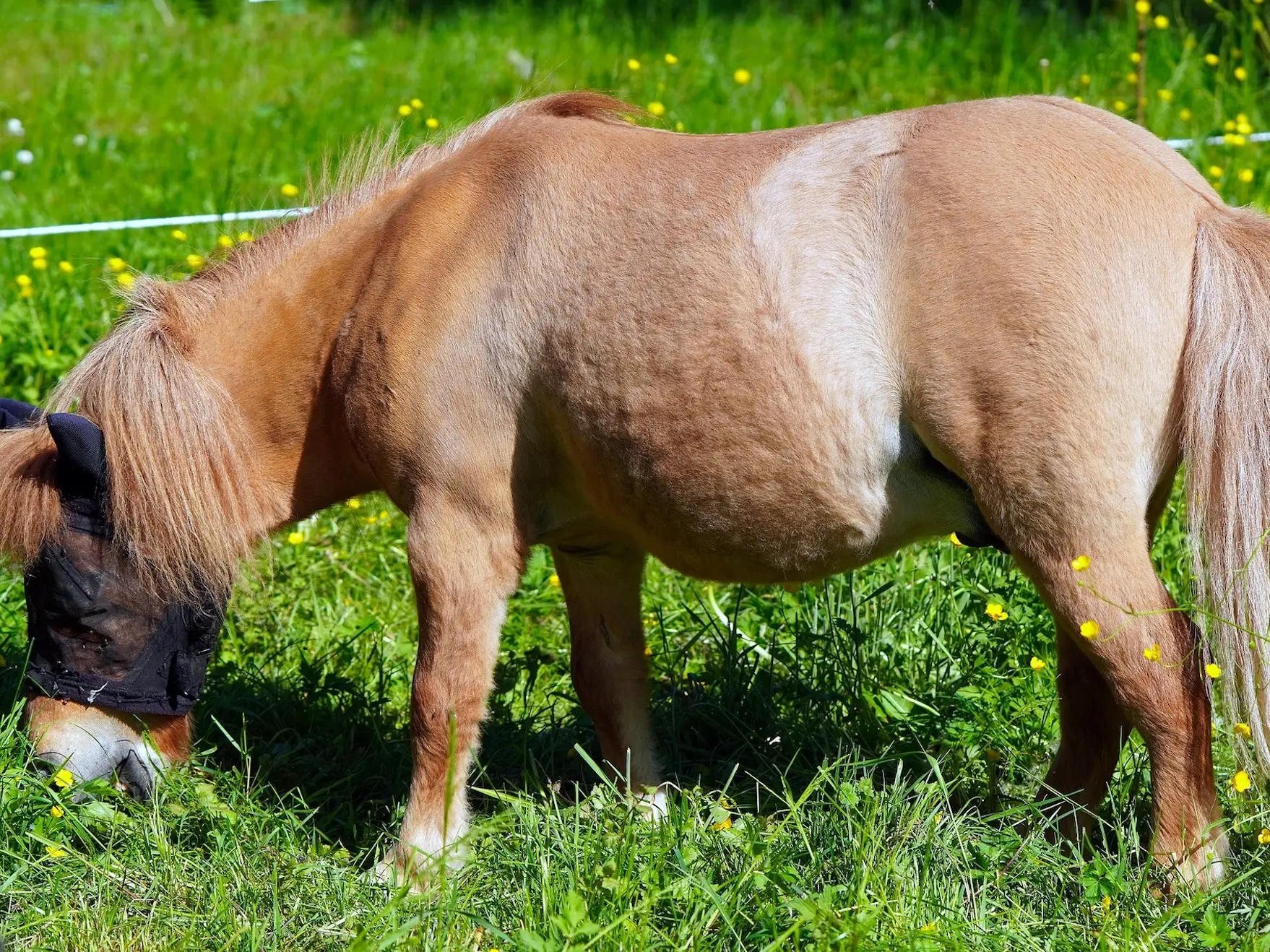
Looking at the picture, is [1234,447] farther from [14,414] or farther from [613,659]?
[14,414]

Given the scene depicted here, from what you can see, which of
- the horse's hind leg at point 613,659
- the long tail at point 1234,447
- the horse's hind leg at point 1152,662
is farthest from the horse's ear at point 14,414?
the long tail at point 1234,447

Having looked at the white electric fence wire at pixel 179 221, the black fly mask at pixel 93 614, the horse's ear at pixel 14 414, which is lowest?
the black fly mask at pixel 93 614

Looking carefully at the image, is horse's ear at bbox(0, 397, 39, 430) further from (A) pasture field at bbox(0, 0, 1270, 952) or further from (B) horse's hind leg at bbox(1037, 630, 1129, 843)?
(B) horse's hind leg at bbox(1037, 630, 1129, 843)

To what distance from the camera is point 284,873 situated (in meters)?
3.16

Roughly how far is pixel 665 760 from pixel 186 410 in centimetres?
167

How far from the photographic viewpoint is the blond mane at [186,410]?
3.22 metres

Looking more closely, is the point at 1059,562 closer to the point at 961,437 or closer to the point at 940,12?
the point at 961,437

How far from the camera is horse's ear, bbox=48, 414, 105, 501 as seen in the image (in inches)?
123

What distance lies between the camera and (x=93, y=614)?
3.25m

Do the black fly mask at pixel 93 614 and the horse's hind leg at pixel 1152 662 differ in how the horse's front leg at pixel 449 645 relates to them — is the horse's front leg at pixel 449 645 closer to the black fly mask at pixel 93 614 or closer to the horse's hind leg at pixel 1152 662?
the black fly mask at pixel 93 614

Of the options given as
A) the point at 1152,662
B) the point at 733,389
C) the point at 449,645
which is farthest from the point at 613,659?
the point at 1152,662

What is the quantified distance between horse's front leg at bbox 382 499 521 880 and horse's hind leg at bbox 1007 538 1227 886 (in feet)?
4.08

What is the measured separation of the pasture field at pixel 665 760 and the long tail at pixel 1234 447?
49cm

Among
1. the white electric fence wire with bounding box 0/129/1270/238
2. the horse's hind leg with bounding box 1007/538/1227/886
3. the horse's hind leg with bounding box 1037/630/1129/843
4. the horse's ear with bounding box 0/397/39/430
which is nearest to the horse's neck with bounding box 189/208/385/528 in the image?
the horse's ear with bounding box 0/397/39/430
